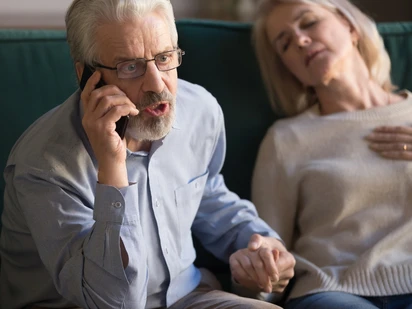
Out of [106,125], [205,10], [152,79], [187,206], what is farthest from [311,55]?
[205,10]

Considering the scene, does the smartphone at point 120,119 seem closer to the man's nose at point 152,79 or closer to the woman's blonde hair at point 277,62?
the man's nose at point 152,79

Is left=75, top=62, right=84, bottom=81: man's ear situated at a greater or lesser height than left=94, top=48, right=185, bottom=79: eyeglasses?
lesser

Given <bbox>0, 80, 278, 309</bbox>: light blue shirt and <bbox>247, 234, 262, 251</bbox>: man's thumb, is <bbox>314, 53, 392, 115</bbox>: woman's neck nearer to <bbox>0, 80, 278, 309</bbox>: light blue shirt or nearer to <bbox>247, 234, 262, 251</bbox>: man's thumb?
<bbox>0, 80, 278, 309</bbox>: light blue shirt

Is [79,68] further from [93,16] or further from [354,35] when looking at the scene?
[354,35]

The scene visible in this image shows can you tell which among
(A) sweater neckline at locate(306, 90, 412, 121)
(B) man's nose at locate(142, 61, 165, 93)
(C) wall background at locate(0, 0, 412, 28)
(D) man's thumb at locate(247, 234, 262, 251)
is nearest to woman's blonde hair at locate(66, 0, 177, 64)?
(B) man's nose at locate(142, 61, 165, 93)

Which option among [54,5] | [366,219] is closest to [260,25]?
[366,219]

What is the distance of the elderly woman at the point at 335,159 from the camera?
165 cm

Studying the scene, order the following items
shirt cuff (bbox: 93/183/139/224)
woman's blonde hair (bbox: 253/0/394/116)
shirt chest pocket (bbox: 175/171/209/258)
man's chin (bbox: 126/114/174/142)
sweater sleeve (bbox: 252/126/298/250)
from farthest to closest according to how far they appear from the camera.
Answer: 1. woman's blonde hair (bbox: 253/0/394/116)
2. sweater sleeve (bbox: 252/126/298/250)
3. shirt chest pocket (bbox: 175/171/209/258)
4. man's chin (bbox: 126/114/174/142)
5. shirt cuff (bbox: 93/183/139/224)

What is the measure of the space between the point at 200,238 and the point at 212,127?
0.32 metres

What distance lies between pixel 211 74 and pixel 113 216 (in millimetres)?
781

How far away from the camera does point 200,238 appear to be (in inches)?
69.1

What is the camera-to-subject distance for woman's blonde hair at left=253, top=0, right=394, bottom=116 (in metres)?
1.95

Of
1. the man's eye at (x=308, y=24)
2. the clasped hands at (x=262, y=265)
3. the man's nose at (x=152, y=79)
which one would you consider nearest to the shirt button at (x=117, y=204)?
the man's nose at (x=152, y=79)

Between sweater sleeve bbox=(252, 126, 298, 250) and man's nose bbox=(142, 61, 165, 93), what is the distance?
623mm
